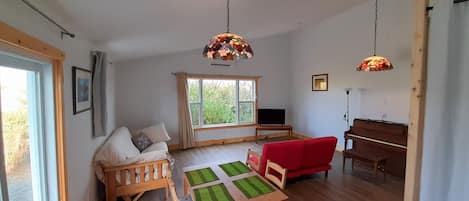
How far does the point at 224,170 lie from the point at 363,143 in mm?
3425

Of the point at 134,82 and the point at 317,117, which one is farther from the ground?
the point at 134,82

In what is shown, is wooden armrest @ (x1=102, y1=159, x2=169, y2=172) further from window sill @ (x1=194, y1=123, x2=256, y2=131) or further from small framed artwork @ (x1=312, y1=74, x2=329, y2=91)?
small framed artwork @ (x1=312, y1=74, x2=329, y2=91)

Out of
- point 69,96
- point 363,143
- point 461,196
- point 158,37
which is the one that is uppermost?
point 158,37

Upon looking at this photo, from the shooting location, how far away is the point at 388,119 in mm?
4305

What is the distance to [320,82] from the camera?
5844 mm

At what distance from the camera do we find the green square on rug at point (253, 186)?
5.62 ft

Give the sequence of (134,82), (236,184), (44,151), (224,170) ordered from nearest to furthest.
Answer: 1. (44,151)
2. (236,184)
3. (224,170)
4. (134,82)

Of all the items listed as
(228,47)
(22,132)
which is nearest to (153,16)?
(228,47)

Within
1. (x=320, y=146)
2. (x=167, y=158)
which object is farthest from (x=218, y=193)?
(x=320, y=146)

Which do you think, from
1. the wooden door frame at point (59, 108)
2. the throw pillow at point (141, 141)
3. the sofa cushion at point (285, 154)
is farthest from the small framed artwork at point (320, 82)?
the wooden door frame at point (59, 108)

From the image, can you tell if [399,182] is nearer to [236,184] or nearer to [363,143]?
[363,143]

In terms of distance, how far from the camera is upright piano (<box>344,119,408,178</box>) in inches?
143

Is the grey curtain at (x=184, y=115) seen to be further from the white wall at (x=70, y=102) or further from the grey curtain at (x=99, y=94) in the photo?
the white wall at (x=70, y=102)

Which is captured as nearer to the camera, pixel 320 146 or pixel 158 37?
pixel 158 37
